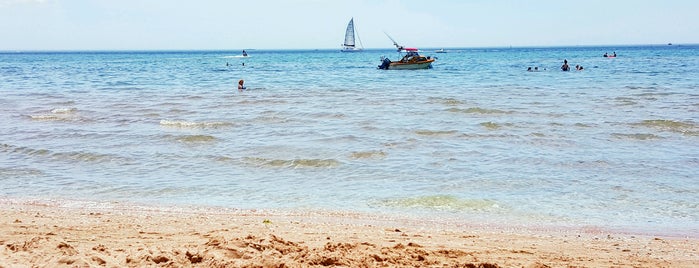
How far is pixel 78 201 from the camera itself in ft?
27.4

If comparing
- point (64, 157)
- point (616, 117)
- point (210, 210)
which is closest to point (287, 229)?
point (210, 210)

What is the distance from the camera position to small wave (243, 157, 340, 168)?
1068cm

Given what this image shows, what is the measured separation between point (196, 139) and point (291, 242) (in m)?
8.21

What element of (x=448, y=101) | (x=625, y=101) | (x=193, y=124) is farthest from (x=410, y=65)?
(x=193, y=124)

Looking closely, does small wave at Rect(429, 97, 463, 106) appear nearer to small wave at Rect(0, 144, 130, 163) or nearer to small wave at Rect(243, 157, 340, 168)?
small wave at Rect(243, 157, 340, 168)

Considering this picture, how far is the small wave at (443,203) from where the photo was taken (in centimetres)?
800

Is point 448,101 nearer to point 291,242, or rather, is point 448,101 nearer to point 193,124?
point 193,124

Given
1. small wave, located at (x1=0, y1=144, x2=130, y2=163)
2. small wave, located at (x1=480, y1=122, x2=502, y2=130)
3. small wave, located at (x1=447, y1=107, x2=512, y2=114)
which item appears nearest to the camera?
small wave, located at (x1=0, y1=144, x2=130, y2=163)

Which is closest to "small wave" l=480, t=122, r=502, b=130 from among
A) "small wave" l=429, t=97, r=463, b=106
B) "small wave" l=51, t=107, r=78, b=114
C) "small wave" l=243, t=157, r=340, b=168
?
"small wave" l=429, t=97, r=463, b=106

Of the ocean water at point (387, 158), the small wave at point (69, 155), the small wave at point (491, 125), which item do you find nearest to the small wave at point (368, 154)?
the ocean water at point (387, 158)

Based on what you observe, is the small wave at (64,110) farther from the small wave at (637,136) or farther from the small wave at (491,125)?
the small wave at (637,136)

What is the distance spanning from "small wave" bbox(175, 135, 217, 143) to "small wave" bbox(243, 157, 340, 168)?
2.48 metres

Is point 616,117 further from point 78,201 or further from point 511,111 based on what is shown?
point 78,201

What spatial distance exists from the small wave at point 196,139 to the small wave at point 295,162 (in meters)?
2.48
